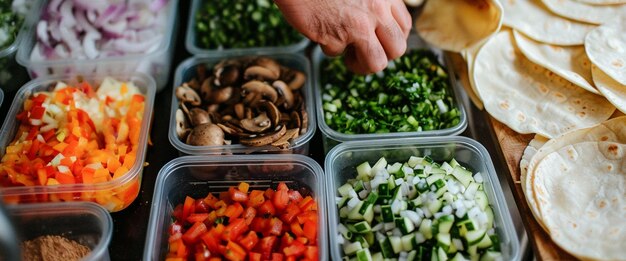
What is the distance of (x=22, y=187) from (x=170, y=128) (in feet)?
1.71

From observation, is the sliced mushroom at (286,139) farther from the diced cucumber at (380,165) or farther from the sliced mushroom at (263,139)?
the diced cucumber at (380,165)

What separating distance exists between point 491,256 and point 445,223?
165mm

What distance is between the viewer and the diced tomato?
176 cm

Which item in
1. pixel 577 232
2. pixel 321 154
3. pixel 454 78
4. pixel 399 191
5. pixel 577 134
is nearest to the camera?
pixel 577 232

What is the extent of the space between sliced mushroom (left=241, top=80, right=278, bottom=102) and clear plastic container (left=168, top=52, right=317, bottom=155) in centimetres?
14

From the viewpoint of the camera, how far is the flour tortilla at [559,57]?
214cm

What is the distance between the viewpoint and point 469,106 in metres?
2.32

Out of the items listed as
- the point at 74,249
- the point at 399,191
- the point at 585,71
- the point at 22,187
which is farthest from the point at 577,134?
the point at 22,187

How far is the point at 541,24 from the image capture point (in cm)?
225

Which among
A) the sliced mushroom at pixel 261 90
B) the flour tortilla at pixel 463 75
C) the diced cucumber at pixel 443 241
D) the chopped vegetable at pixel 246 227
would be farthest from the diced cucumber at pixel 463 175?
the sliced mushroom at pixel 261 90

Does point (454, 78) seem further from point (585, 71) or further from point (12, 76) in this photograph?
point (12, 76)

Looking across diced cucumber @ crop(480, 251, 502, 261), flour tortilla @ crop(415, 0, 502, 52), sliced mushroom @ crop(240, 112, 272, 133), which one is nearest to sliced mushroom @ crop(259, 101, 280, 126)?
sliced mushroom @ crop(240, 112, 272, 133)

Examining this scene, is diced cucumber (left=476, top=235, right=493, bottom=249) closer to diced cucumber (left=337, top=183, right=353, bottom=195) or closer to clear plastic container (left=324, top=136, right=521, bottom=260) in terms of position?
clear plastic container (left=324, top=136, right=521, bottom=260)

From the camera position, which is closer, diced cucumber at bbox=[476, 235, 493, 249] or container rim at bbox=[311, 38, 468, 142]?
diced cucumber at bbox=[476, 235, 493, 249]
